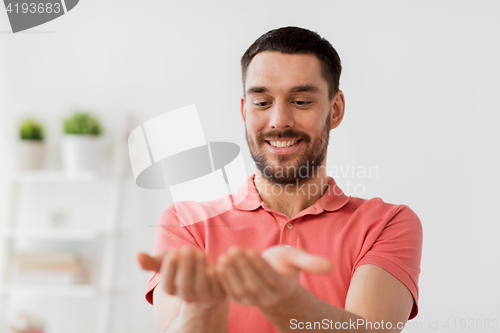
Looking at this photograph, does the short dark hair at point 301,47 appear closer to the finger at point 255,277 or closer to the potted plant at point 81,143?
the finger at point 255,277

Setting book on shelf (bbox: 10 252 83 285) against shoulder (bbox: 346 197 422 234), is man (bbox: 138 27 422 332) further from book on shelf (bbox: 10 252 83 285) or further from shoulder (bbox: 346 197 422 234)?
book on shelf (bbox: 10 252 83 285)

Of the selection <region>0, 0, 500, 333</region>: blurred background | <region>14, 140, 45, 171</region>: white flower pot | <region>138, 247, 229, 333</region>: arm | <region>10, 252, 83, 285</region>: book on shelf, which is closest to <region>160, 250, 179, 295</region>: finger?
<region>138, 247, 229, 333</region>: arm

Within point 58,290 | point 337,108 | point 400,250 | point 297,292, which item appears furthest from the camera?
point 58,290

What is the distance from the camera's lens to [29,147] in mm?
2270

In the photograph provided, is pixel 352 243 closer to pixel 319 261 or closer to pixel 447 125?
pixel 319 261

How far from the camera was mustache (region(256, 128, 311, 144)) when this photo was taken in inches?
44.1

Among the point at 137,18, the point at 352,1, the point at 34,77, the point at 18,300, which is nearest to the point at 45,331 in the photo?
the point at 18,300

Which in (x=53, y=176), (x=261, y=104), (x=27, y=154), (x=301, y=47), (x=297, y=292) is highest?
(x=301, y=47)

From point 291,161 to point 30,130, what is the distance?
1.64 metres

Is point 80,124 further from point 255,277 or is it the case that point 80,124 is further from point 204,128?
point 255,277

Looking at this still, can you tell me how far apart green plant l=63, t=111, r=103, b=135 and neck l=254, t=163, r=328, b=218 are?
131cm

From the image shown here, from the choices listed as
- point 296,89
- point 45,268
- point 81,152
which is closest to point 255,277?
point 296,89

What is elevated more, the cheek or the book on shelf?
the cheek

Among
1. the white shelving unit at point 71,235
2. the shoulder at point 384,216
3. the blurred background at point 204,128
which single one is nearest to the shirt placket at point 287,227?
the shoulder at point 384,216
